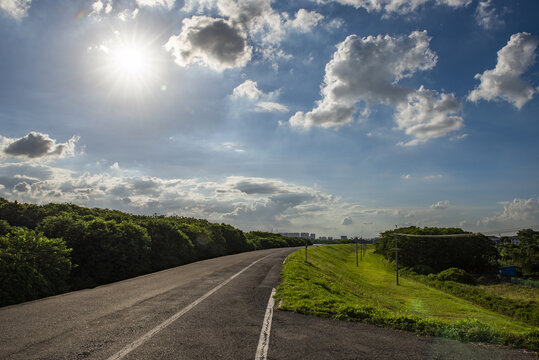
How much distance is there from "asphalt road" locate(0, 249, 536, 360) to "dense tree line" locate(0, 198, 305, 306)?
2.10 m

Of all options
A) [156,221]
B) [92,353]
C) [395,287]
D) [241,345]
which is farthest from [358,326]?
[395,287]

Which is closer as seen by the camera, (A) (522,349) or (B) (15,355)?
(B) (15,355)

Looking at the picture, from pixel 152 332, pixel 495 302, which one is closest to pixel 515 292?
pixel 495 302

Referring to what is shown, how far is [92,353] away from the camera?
5.92 m

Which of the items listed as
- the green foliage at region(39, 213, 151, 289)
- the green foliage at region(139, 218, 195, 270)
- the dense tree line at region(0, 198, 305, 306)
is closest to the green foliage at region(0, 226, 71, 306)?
the dense tree line at region(0, 198, 305, 306)

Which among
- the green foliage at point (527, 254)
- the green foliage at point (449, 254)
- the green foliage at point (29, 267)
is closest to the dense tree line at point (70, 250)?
the green foliage at point (29, 267)

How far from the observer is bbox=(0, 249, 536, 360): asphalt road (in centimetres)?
604

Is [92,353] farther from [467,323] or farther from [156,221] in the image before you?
[156,221]

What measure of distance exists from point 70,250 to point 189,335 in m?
10.6

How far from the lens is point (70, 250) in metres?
14.5

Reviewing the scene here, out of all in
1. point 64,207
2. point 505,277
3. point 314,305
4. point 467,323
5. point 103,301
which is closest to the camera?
point 467,323

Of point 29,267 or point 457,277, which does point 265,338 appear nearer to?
point 29,267

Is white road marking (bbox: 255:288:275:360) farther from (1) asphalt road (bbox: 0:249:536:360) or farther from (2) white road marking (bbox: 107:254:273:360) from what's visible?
(2) white road marking (bbox: 107:254:273:360)

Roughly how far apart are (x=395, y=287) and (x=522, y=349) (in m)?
32.0
